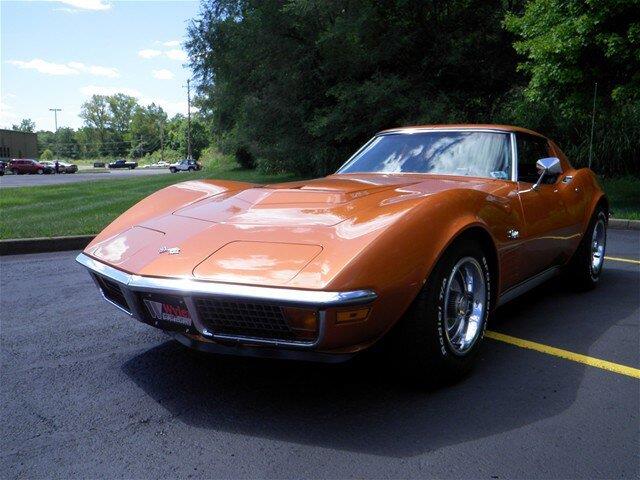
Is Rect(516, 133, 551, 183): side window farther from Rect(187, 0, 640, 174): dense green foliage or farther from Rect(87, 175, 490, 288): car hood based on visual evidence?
Rect(187, 0, 640, 174): dense green foliage

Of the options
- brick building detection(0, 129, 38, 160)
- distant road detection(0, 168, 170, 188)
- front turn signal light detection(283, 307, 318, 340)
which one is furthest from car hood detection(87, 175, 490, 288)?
brick building detection(0, 129, 38, 160)

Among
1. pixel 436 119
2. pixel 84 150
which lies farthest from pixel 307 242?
pixel 84 150

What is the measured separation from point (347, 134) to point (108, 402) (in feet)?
47.6

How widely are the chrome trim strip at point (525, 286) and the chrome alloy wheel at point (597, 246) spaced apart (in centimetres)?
68

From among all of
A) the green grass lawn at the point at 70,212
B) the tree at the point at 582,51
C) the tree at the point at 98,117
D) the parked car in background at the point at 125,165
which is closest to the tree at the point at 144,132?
the tree at the point at 98,117

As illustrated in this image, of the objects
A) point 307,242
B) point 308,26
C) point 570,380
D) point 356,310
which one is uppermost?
point 308,26

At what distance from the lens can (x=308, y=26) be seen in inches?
676

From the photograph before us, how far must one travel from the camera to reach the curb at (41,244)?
22.0ft

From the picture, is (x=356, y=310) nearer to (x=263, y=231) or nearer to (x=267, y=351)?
(x=267, y=351)

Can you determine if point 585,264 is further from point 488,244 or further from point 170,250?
point 170,250

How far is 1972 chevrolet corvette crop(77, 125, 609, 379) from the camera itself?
7.34 feet

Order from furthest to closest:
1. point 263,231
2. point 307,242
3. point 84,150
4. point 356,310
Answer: point 84,150 → point 263,231 → point 307,242 → point 356,310

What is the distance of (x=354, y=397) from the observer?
2.64 metres

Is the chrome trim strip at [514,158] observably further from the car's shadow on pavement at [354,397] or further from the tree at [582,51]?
the tree at [582,51]
